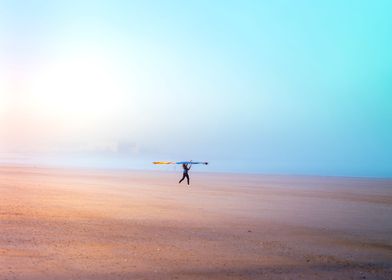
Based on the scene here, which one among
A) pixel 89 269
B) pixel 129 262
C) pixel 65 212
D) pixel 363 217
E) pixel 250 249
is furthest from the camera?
pixel 363 217

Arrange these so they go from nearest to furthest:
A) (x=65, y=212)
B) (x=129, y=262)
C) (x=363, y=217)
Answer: (x=129, y=262), (x=65, y=212), (x=363, y=217)

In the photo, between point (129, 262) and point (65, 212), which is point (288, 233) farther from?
point (65, 212)

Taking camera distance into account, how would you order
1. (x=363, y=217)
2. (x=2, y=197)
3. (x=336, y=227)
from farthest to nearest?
(x=2, y=197) → (x=363, y=217) → (x=336, y=227)

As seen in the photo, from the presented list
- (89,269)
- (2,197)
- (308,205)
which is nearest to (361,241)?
(89,269)

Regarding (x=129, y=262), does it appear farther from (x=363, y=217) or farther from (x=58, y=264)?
(x=363, y=217)

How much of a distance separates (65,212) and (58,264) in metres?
11.6

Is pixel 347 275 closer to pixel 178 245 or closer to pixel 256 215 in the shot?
pixel 178 245

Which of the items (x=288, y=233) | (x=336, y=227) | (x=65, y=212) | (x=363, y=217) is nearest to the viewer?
(x=288, y=233)

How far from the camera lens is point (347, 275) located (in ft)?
44.7

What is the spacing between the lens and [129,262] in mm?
14258

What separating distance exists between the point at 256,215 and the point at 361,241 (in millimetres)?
7926

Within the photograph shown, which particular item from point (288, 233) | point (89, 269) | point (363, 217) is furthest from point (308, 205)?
point (89, 269)

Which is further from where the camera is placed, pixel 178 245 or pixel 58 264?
pixel 178 245

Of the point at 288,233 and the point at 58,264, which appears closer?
the point at 58,264
